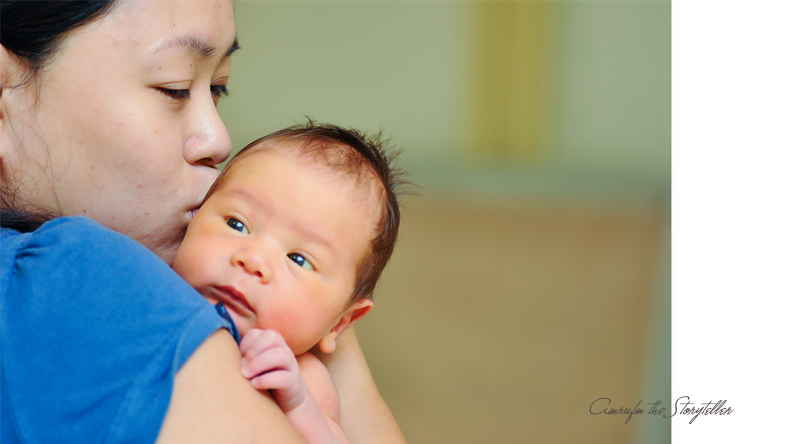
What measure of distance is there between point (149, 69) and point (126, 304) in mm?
402

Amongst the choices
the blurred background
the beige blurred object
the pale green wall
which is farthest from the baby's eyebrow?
the pale green wall

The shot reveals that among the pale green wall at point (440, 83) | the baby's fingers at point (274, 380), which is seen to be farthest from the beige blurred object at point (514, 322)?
the baby's fingers at point (274, 380)

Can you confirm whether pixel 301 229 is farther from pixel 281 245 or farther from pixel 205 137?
pixel 205 137

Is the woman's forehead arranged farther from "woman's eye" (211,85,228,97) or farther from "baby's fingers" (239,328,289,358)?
"baby's fingers" (239,328,289,358)

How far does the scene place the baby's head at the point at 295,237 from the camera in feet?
2.97

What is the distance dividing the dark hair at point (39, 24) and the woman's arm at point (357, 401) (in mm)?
722

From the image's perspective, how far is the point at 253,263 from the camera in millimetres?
886

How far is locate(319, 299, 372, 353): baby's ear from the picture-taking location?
3.62ft

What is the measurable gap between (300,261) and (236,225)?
12cm

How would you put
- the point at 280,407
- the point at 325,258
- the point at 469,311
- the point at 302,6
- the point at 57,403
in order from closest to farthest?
the point at 57,403 < the point at 280,407 < the point at 325,258 < the point at 469,311 < the point at 302,6

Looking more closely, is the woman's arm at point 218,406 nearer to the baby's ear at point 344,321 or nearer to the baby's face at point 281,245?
the baby's face at point 281,245

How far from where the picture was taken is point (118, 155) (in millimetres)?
929
